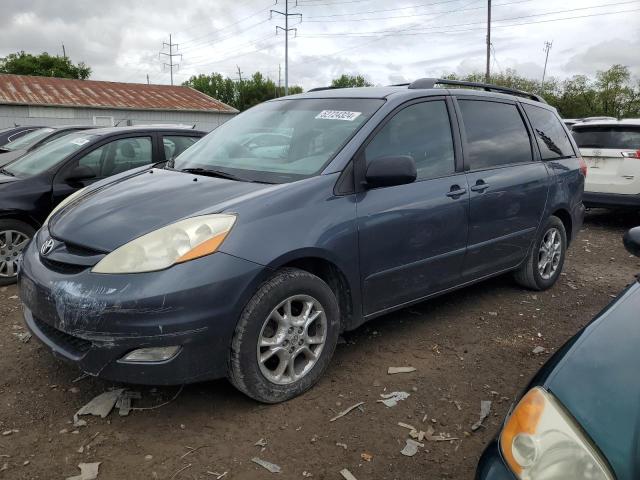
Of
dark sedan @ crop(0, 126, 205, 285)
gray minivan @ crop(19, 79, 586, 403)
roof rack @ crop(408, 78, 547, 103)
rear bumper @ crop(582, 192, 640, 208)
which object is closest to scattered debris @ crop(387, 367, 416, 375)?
gray minivan @ crop(19, 79, 586, 403)

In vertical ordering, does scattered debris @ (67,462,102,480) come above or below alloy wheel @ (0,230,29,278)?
below

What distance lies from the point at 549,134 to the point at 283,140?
2.82 meters

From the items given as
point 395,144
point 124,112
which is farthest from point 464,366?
point 124,112

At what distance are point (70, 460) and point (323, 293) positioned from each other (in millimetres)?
1461

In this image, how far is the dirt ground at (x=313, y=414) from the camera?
7.97 ft

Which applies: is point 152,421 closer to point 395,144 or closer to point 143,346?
point 143,346

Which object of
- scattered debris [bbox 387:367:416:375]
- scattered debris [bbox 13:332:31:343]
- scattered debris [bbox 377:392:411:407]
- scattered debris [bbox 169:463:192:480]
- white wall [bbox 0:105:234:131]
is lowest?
scattered debris [bbox 169:463:192:480]

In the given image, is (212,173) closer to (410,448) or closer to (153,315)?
(153,315)

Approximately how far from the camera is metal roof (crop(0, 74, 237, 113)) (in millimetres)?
26875

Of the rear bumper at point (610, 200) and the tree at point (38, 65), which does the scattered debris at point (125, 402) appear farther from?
the tree at point (38, 65)

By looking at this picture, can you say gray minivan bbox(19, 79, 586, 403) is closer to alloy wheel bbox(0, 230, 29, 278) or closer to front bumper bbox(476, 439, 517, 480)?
front bumper bbox(476, 439, 517, 480)

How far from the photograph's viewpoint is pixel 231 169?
3.40m

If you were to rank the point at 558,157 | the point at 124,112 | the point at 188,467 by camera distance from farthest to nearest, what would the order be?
the point at 124,112
the point at 558,157
the point at 188,467

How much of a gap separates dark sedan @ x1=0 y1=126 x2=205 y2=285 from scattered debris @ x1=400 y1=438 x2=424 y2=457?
398 centimetres
